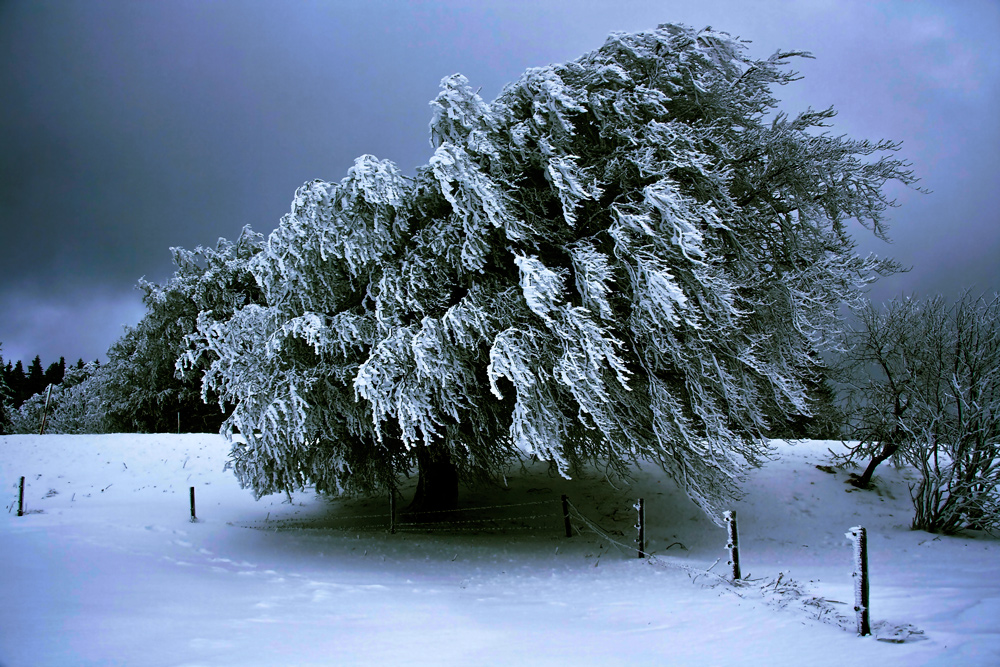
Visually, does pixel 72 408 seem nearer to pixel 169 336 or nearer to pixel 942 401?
pixel 169 336

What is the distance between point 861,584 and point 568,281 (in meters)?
5.02

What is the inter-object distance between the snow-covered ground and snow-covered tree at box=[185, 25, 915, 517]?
65.0 inches

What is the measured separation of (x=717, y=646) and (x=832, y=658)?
0.82m

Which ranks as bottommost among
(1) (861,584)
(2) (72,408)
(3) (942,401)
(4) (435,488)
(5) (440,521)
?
(5) (440,521)

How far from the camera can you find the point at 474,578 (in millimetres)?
7953

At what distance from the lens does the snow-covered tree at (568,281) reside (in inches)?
291

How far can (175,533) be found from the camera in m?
9.80

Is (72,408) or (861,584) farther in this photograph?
(72,408)

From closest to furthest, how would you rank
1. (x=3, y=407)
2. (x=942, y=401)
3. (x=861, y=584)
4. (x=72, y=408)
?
(x=861, y=584), (x=942, y=401), (x=72, y=408), (x=3, y=407)

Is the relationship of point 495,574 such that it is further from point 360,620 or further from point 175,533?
point 175,533

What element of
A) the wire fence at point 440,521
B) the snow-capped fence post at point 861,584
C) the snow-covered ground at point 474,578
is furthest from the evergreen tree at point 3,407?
the snow-capped fence post at point 861,584

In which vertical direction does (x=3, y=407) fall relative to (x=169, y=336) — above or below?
below

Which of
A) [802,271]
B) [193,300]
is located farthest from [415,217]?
[193,300]

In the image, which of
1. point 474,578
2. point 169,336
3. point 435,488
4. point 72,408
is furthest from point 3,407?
point 474,578
